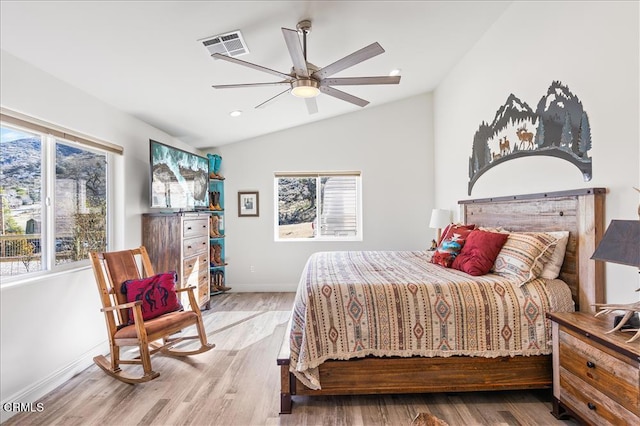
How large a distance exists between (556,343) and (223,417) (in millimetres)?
2080

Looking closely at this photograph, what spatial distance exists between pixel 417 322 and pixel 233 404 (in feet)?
4.35

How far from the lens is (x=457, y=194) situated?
4277mm

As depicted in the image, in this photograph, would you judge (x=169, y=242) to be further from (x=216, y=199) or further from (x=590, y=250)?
(x=590, y=250)

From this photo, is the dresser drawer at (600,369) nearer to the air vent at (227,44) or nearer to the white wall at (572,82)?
the white wall at (572,82)

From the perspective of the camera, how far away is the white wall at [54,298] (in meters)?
2.12

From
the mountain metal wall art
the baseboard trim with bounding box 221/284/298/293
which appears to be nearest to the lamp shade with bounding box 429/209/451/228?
the mountain metal wall art

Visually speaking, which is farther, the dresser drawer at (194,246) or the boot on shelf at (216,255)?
the boot on shelf at (216,255)

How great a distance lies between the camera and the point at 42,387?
7.54 ft

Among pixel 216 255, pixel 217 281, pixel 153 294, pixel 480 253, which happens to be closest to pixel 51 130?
pixel 153 294

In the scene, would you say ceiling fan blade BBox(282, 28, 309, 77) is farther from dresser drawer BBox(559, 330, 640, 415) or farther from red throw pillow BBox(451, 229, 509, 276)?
dresser drawer BBox(559, 330, 640, 415)

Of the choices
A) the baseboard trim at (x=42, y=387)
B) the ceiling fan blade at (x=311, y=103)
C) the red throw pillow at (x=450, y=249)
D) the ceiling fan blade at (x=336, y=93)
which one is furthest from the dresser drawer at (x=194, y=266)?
the red throw pillow at (x=450, y=249)

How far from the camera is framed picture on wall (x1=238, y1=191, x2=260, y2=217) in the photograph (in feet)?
17.2

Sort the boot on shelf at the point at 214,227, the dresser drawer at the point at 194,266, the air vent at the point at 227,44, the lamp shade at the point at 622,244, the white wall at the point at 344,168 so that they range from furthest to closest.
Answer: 1. the white wall at the point at 344,168
2. the boot on shelf at the point at 214,227
3. the dresser drawer at the point at 194,266
4. the air vent at the point at 227,44
5. the lamp shade at the point at 622,244

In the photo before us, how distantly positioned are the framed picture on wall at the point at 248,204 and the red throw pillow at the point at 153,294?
2448mm
